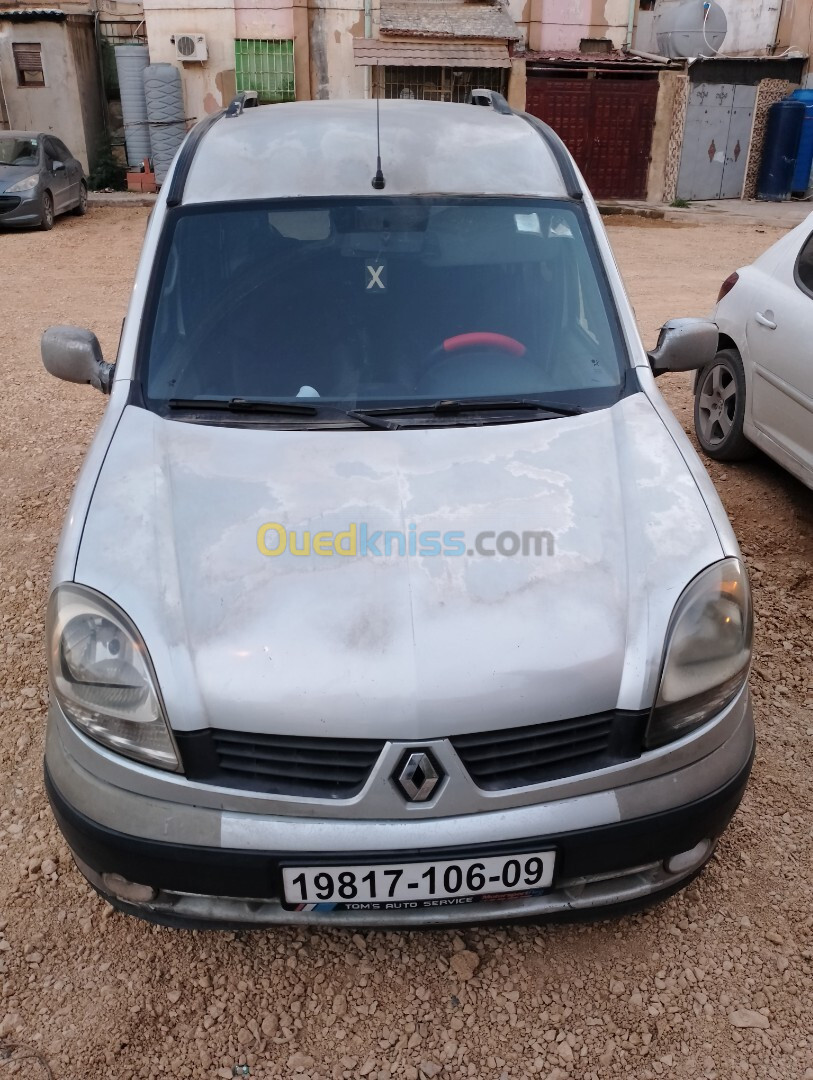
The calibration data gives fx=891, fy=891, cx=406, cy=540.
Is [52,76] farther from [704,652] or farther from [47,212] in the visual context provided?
[704,652]

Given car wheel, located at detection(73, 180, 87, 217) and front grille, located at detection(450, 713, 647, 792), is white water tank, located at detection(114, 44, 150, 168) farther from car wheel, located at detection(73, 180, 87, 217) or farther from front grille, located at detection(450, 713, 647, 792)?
front grille, located at detection(450, 713, 647, 792)

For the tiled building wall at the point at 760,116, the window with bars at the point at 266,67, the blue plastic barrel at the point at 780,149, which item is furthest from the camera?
the tiled building wall at the point at 760,116

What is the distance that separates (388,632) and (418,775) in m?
0.30

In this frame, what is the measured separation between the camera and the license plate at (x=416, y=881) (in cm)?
187

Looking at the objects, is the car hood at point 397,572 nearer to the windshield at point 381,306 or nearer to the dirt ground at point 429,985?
the windshield at point 381,306

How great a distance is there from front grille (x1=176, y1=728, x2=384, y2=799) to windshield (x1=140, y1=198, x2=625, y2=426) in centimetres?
109

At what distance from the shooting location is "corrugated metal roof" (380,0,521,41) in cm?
1759

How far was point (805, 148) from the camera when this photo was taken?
61.3ft

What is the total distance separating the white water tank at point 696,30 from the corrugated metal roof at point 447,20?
11.8 feet

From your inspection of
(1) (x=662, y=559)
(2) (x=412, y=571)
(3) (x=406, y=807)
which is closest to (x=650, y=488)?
(1) (x=662, y=559)

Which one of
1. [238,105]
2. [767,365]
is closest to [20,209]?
[238,105]

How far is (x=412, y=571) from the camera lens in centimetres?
204

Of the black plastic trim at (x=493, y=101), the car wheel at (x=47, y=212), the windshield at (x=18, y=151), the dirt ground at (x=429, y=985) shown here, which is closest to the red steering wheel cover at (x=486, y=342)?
the black plastic trim at (x=493, y=101)

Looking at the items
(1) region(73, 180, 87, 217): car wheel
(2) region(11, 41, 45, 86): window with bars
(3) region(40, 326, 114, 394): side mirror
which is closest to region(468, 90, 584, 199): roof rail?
(3) region(40, 326, 114, 394): side mirror
